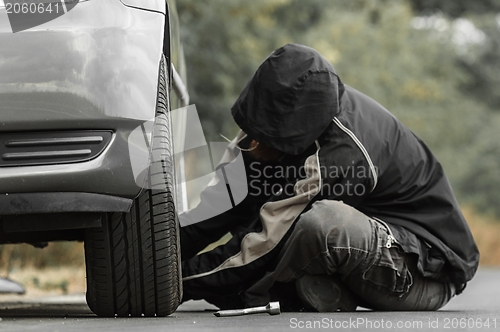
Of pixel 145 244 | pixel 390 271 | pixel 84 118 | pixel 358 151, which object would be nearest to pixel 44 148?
pixel 84 118

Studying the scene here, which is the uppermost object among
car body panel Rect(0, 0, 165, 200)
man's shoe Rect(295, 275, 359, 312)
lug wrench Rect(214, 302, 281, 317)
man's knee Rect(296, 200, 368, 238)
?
car body panel Rect(0, 0, 165, 200)

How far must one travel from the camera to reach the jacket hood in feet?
10.8

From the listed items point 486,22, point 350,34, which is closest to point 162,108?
point 350,34

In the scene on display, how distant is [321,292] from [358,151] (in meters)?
0.61

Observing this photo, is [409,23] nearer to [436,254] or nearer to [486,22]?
[486,22]

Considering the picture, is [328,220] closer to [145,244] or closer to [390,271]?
[390,271]

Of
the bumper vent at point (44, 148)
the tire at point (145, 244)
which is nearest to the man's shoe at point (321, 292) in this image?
the tire at point (145, 244)

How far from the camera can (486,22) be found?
89.8ft

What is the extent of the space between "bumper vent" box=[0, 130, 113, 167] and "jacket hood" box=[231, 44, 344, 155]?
970 millimetres

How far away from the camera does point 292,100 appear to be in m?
3.29

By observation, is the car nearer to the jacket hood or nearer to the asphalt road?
the asphalt road

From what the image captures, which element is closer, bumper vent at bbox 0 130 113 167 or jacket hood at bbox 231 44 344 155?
bumper vent at bbox 0 130 113 167

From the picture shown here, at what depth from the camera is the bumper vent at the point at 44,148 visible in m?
2.52

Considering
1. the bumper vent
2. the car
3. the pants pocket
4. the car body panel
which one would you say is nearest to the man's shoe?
the pants pocket
